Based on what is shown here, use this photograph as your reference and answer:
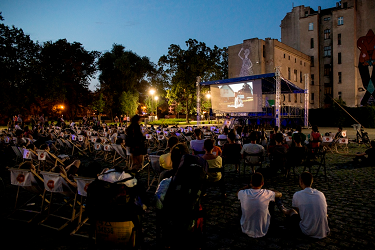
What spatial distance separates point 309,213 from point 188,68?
36.3 meters

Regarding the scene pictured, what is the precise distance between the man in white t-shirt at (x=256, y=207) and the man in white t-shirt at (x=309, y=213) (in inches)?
12.4

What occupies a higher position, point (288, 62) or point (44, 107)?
point (288, 62)

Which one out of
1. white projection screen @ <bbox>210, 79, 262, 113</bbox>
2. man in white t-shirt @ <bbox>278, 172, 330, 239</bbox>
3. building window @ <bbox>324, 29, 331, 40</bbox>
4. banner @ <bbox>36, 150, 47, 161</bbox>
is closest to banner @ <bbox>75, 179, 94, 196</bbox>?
man in white t-shirt @ <bbox>278, 172, 330, 239</bbox>

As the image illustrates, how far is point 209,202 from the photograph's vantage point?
526 centimetres

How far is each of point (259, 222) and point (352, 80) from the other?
47170 millimetres

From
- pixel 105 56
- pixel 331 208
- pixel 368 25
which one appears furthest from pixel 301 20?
pixel 331 208

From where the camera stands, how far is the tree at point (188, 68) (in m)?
37.7

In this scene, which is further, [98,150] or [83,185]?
[98,150]

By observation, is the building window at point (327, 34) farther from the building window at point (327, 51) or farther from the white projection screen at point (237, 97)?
the white projection screen at point (237, 97)

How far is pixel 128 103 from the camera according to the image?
46.8 metres

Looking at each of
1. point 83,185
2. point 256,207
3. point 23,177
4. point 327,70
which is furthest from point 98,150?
point 327,70

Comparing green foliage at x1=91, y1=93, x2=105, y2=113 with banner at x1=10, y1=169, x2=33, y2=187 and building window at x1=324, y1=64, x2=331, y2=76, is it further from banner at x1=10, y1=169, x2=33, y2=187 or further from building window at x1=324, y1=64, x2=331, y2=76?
banner at x1=10, y1=169, x2=33, y2=187

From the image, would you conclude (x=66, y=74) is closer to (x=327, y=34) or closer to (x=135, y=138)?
(x=135, y=138)

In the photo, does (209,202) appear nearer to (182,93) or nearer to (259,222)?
(259,222)
